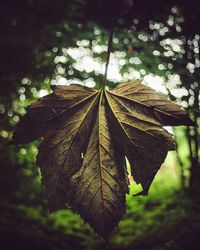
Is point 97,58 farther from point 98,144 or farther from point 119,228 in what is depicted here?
point 119,228

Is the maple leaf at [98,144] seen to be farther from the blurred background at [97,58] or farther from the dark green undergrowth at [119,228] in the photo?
the dark green undergrowth at [119,228]

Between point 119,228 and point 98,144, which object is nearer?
point 98,144

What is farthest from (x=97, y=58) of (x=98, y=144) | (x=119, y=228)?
(x=119, y=228)

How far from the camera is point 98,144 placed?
35.5 inches

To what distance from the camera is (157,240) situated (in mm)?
1895

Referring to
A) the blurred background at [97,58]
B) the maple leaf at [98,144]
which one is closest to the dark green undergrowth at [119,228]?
the blurred background at [97,58]

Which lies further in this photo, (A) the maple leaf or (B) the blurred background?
(B) the blurred background

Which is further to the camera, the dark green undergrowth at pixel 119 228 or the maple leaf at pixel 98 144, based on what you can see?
the dark green undergrowth at pixel 119 228

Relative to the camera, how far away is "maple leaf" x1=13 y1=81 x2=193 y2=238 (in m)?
0.80

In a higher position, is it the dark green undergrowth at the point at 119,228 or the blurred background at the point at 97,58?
the blurred background at the point at 97,58

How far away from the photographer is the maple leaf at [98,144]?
2.63 feet

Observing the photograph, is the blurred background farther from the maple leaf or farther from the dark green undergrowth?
the maple leaf

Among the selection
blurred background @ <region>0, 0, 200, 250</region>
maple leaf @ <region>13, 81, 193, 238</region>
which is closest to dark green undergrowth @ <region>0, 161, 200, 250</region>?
blurred background @ <region>0, 0, 200, 250</region>

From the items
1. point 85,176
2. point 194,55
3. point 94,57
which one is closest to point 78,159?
point 85,176
